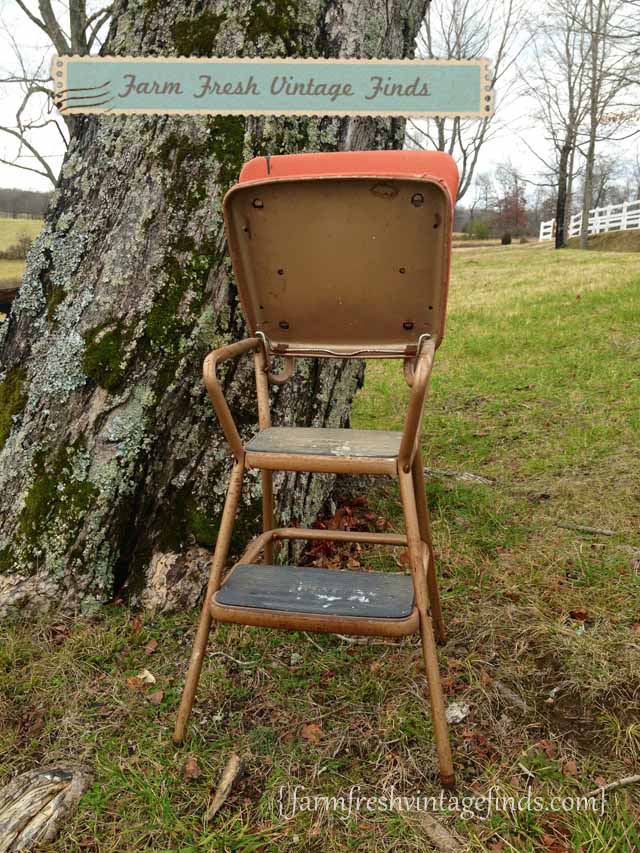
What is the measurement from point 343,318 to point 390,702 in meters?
1.19

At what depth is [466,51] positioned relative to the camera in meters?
Answer: 21.6

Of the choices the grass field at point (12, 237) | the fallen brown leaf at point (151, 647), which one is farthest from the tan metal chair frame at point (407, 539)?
the grass field at point (12, 237)

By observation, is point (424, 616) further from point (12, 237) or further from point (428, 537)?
point (12, 237)

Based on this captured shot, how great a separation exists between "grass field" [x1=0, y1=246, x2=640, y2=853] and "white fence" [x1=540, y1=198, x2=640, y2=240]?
24.7 metres

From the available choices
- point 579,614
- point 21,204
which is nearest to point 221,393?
point 579,614

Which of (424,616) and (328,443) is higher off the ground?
(328,443)

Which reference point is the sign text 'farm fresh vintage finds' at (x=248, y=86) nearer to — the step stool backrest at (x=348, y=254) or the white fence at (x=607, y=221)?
the step stool backrest at (x=348, y=254)

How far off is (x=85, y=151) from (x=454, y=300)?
26.0 ft

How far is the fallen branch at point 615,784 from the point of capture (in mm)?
1780

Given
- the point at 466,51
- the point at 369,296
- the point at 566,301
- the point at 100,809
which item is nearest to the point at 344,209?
the point at 369,296

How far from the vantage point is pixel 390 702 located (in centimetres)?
212

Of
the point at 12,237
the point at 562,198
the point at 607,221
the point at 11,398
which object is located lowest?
the point at 11,398

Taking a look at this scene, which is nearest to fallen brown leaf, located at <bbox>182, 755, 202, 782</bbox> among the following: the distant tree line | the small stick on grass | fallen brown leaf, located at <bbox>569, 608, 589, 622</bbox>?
the small stick on grass

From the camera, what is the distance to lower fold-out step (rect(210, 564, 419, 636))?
1.73 meters
